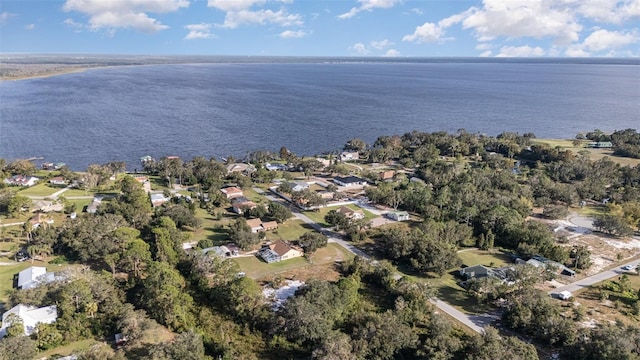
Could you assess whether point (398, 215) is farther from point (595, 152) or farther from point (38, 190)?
point (595, 152)

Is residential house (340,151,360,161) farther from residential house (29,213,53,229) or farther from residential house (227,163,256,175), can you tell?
residential house (29,213,53,229)

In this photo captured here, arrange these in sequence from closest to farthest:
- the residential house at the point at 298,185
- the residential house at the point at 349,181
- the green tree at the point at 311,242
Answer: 1. the green tree at the point at 311,242
2. the residential house at the point at 298,185
3. the residential house at the point at 349,181

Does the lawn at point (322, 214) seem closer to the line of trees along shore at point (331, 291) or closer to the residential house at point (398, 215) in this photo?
the residential house at point (398, 215)

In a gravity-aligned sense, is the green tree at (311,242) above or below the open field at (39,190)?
below

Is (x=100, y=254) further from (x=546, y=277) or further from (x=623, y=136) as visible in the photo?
(x=623, y=136)

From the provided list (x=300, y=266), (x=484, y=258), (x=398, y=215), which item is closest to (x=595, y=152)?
(x=398, y=215)

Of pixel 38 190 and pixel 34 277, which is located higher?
pixel 38 190

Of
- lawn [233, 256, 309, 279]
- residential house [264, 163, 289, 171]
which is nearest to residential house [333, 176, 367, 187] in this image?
residential house [264, 163, 289, 171]

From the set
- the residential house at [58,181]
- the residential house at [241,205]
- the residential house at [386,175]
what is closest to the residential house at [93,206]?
the residential house at [58,181]
